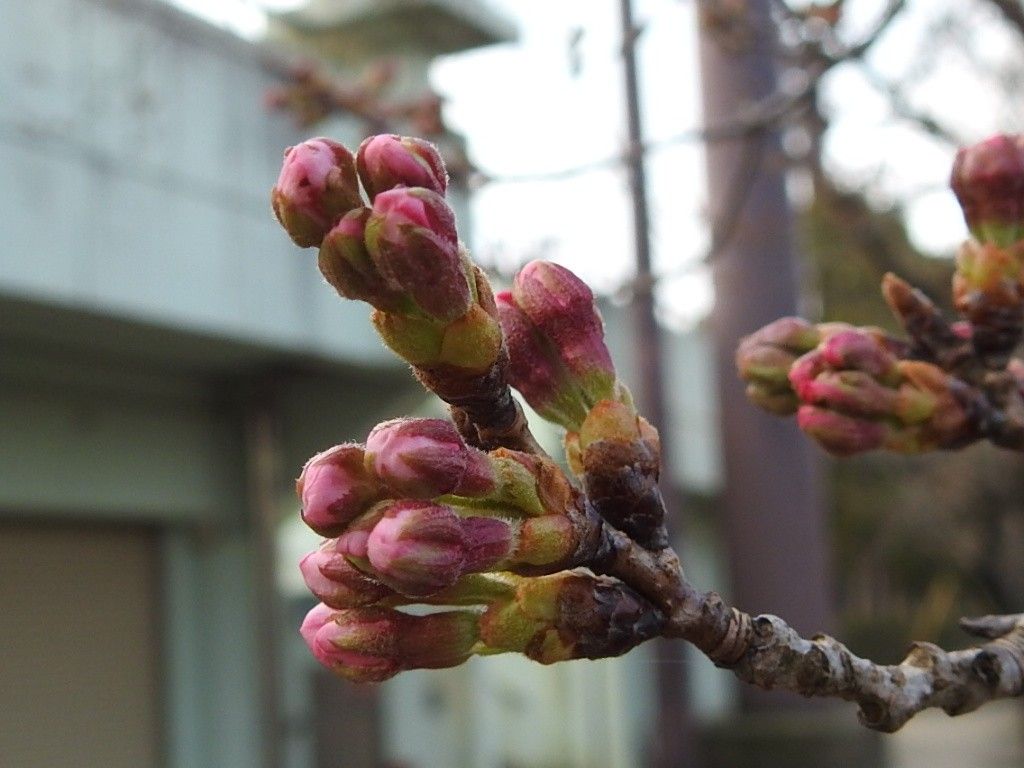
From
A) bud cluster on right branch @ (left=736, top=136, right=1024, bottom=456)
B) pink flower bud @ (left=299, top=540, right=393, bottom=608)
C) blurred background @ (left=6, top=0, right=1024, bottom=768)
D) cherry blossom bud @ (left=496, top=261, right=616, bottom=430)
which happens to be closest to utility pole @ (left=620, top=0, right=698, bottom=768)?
blurred background @ (left=6, top=0, right=1024, bottom=768)

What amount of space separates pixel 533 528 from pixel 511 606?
9 centimetres

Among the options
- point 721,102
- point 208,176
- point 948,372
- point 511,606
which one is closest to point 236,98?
point 208,176

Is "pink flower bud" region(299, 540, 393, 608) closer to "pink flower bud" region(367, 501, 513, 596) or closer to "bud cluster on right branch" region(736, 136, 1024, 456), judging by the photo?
"pink flower bud" region(367, 501, 513, 596)

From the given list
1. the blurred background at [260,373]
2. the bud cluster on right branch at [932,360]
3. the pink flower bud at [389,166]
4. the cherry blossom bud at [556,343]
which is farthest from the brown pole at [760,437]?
the pink flower bud at [389,166]

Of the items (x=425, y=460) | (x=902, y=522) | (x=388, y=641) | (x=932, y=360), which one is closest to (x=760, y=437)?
(x=932, y=360)

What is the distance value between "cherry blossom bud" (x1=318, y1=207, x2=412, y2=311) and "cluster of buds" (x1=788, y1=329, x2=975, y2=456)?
728 mm

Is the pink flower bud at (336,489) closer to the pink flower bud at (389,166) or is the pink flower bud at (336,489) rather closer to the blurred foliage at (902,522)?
the pink flower bud at (389,166)

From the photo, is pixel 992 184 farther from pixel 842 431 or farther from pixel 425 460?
pixel 425 460

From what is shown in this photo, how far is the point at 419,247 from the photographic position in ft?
2.94

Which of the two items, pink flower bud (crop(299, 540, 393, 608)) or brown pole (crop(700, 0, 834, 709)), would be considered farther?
brown pole (crop(700, 0, 834, 709))

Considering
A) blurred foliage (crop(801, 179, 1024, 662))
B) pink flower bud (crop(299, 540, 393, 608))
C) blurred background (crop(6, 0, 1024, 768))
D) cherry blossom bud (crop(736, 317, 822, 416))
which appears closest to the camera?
pink flower bud (crop(299, 540, 393, 608))

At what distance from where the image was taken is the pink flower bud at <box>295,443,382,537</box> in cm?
96

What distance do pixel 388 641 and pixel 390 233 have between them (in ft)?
1.09

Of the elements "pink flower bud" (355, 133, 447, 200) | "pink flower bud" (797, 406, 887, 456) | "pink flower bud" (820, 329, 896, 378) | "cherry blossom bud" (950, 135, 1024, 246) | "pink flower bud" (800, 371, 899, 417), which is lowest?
"pink flower bud" (797, 406, 887, 456)
